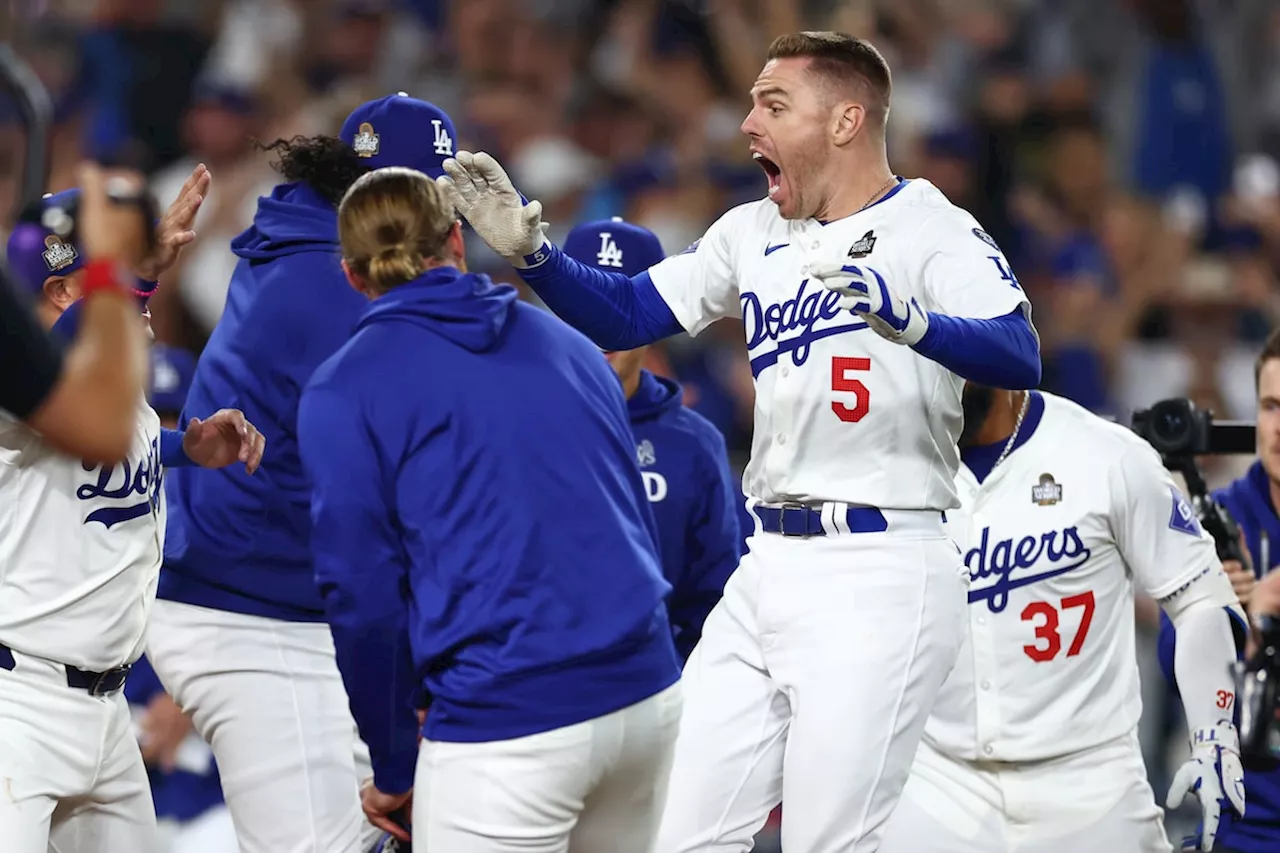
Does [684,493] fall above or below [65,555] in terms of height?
below

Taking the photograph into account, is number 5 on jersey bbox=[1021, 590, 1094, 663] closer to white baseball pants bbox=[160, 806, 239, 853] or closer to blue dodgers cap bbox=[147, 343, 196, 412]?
white baseball pants bbox=[160, 806, 239, 853]

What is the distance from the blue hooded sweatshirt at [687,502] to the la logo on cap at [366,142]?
1.11 m

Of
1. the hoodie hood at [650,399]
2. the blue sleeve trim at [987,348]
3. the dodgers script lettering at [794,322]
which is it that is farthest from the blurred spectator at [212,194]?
the blue sleeve trim at [987,348]

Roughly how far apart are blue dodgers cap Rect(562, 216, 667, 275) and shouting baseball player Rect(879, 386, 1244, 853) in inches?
51.5

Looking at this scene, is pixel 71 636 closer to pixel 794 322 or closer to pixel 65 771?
pixel 65 771

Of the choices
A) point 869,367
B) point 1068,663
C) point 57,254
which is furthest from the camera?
point 1068,663

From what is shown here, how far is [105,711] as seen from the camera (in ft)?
12.0

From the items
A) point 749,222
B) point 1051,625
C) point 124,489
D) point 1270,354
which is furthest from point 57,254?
point 1270,354

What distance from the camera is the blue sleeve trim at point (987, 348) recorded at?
11.1 feet

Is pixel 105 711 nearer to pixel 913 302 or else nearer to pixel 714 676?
pixel 714 676

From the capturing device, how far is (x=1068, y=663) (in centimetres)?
443

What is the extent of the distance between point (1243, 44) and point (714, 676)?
7990 mm

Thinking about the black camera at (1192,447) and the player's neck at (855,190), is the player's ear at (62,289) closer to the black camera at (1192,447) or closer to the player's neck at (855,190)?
the player's neck at (855,190)

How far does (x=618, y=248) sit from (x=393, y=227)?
2.01 metres
